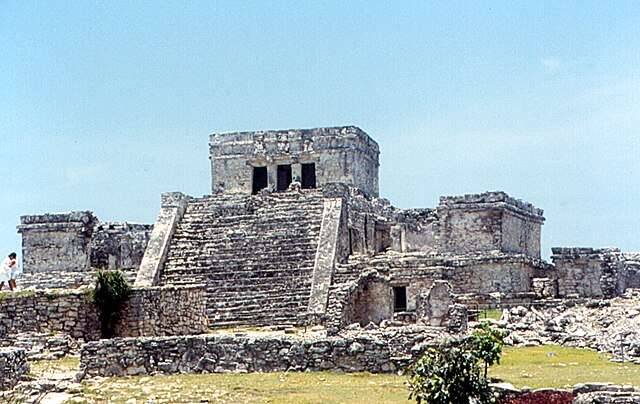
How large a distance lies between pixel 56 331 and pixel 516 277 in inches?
635

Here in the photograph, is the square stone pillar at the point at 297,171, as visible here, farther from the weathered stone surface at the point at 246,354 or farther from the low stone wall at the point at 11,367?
the low stone wall at the point at 11,367

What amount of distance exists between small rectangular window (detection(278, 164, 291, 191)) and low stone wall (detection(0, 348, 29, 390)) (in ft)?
84.6

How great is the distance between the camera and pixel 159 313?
24.6 meters

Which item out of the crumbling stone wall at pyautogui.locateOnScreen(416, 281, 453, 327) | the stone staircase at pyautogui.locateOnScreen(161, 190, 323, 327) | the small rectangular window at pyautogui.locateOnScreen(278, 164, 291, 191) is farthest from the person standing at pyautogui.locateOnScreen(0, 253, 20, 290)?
the small rectangular window at pyautogui.locateOnScreen(278, 164, 291, 191)

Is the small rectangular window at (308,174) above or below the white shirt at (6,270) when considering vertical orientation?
above

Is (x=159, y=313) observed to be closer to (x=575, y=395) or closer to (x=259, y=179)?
(x=575, y=395)

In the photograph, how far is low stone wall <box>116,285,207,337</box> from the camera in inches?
957

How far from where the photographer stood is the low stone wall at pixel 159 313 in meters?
24.3

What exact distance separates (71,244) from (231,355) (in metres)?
21.2

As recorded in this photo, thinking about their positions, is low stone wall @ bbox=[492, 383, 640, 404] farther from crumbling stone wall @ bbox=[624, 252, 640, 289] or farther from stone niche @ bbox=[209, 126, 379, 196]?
stone niche @ bbox=[209, 126, 379, 196]

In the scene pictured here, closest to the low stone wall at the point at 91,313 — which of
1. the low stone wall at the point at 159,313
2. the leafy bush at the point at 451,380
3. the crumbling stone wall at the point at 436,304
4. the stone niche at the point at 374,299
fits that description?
the low stone wall at the point at 159,313

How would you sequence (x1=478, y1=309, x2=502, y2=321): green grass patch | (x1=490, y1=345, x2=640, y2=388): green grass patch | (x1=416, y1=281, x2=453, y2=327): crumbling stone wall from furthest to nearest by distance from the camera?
(x1=478, y1=309, x2=502, y2=321): green grass patch → (x1=416, y1=281, x2=453, y2=327): crumbling stone wall → (x1=490, y1=345, x2=640, y2=388): green grass patch

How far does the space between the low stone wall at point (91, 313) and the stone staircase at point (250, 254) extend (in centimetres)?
442

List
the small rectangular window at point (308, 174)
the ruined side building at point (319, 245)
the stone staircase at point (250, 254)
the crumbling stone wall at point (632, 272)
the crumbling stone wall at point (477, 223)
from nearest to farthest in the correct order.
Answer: the stone staircase at point (250, 254) → the ruined side building at point (319, 245) → the crumbling stone wall at point (477, 223) → the crumbling stone wall at point (632, 272) → the small rectangular window at point (308, 174)
